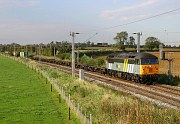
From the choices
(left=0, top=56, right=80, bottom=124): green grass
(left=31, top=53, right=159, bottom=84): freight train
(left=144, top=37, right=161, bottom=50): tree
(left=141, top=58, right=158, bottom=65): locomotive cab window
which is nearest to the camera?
(left=0, top=56, right=80, bottom=124): green grass

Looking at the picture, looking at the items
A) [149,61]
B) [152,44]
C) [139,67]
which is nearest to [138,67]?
[139,67]

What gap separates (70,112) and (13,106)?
20.0 ft

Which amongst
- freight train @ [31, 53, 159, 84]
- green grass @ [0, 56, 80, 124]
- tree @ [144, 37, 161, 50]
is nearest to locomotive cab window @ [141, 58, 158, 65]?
freight train @ [31, 53, 159, 84]

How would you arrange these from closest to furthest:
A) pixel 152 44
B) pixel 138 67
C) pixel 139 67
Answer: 1. pixel 139 67
2. pixel 138 67
3. pixel 152 44

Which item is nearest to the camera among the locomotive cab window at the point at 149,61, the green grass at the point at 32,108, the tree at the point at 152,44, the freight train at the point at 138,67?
the green grass at the point at 32,108

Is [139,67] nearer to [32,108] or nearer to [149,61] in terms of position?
[149,61]

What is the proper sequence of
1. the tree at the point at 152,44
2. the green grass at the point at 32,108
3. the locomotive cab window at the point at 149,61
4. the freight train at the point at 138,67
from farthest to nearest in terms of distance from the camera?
the tree at the point at 152,44, the locomotive cab window at the point at 149,61, the freight train at the point at 138,67, the green grass at the point at 32,108

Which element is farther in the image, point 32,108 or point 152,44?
point 152,44

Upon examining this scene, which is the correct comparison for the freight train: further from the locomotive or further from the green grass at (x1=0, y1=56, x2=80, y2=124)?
the green grass at (x1=0, y1=56, x2=80, y2=124)

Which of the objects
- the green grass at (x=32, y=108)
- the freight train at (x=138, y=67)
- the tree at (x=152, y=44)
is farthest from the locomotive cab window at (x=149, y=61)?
the tree at (x=152, y=44)

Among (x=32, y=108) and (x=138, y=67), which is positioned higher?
(x=138, y=67)

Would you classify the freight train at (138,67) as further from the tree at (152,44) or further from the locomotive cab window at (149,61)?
the tree at (152,44)

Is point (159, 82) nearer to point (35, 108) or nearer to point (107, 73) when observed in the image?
point (107, 73)

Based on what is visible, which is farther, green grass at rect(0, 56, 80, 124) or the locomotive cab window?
the locomotive cab window
